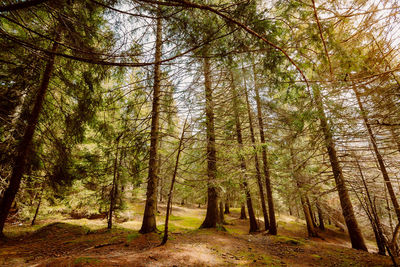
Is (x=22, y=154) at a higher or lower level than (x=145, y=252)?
higher

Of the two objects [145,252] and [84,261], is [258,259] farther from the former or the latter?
[84,261]

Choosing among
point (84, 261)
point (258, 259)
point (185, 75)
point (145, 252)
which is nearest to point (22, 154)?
point (84, 261)

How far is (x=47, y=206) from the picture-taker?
8664 millimetres

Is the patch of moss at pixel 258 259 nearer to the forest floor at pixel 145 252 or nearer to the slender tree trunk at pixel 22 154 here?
the forest floor at pixel 145 252

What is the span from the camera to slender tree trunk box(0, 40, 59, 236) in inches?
189

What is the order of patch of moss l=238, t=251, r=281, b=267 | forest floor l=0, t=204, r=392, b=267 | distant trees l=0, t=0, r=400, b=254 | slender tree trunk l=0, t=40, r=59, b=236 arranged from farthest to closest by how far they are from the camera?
patch of moss l=238, t=251, r=281, b=267 → slender tree trunk l=0, t=40, r=59, b=236 → forest floor l=0, t=204, r=392, b=267 → distant trees l=0, t=0, r=400, b=254

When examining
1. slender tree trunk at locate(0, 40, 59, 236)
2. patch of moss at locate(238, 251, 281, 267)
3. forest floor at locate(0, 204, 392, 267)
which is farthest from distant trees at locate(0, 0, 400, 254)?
patch of moss at locate(238, 251, 281, 267)

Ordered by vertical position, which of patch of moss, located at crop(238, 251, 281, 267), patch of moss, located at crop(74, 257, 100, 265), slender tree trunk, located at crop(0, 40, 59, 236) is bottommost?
patch of moss, located at crop(238, 251, 281, 267)

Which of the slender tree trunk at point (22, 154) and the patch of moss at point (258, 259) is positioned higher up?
the slender tree trunk at point (22, 154)

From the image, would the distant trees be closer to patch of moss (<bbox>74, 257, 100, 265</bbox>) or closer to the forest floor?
the forest floor

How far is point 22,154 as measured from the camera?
5.10 metres

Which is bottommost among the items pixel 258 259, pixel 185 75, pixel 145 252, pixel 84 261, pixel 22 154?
pixel 258 259

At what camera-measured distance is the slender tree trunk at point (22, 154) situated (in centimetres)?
480

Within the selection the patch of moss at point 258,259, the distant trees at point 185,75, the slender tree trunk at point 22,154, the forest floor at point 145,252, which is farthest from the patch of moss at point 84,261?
the patch of moss at point 258,259
